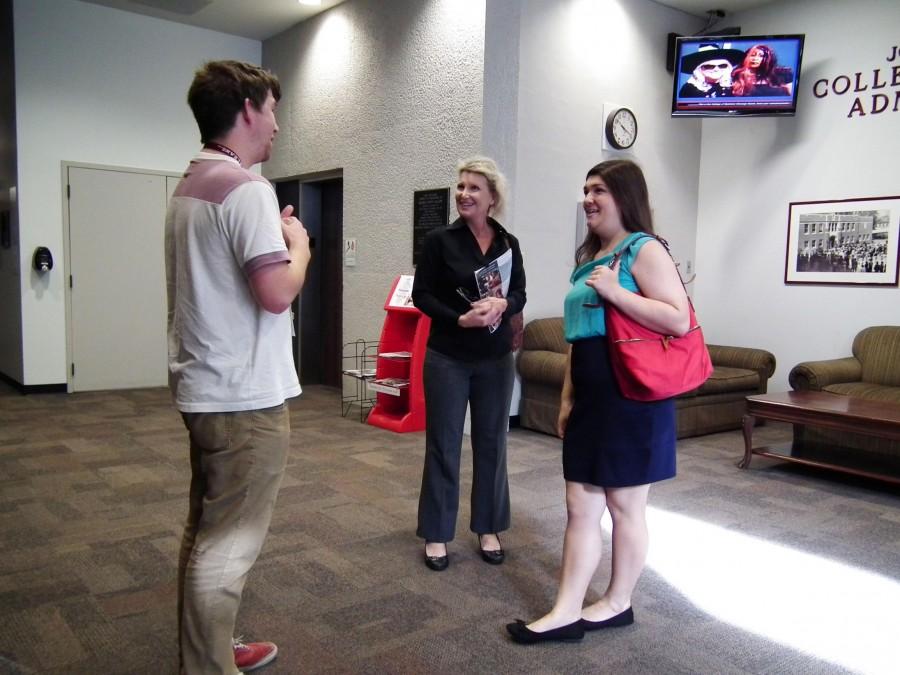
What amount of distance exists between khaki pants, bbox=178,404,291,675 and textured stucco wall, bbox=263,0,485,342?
3.53 meters

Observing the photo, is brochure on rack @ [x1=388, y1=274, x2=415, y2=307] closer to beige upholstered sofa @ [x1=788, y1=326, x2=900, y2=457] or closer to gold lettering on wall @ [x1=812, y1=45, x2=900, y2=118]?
beige upholstered sofa @ [x1=788, y1=326, x2=900, y2=457]

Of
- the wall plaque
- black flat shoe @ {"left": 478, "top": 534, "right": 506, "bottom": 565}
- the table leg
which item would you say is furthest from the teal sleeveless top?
the wall plaque

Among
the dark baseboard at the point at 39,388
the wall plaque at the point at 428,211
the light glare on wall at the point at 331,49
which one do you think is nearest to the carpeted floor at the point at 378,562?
the wall plaque at the point at 428,211

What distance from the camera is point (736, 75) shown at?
208 inches

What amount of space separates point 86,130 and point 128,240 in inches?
38.6

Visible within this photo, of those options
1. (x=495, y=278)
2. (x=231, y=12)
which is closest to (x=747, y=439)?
(x=495, y=278)

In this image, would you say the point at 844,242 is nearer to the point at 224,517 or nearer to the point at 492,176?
the point at 492,176

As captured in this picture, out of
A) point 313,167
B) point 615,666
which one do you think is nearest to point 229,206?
point 615,666

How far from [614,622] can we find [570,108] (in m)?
3.98

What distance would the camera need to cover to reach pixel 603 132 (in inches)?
214

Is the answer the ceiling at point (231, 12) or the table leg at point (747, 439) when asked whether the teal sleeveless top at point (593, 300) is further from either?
the ceiling at point (231, 12)

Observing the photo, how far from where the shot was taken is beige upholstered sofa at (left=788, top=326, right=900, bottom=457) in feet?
14.1

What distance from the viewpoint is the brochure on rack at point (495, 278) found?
2512 mm

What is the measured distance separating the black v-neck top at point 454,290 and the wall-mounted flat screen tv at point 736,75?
350 cm
